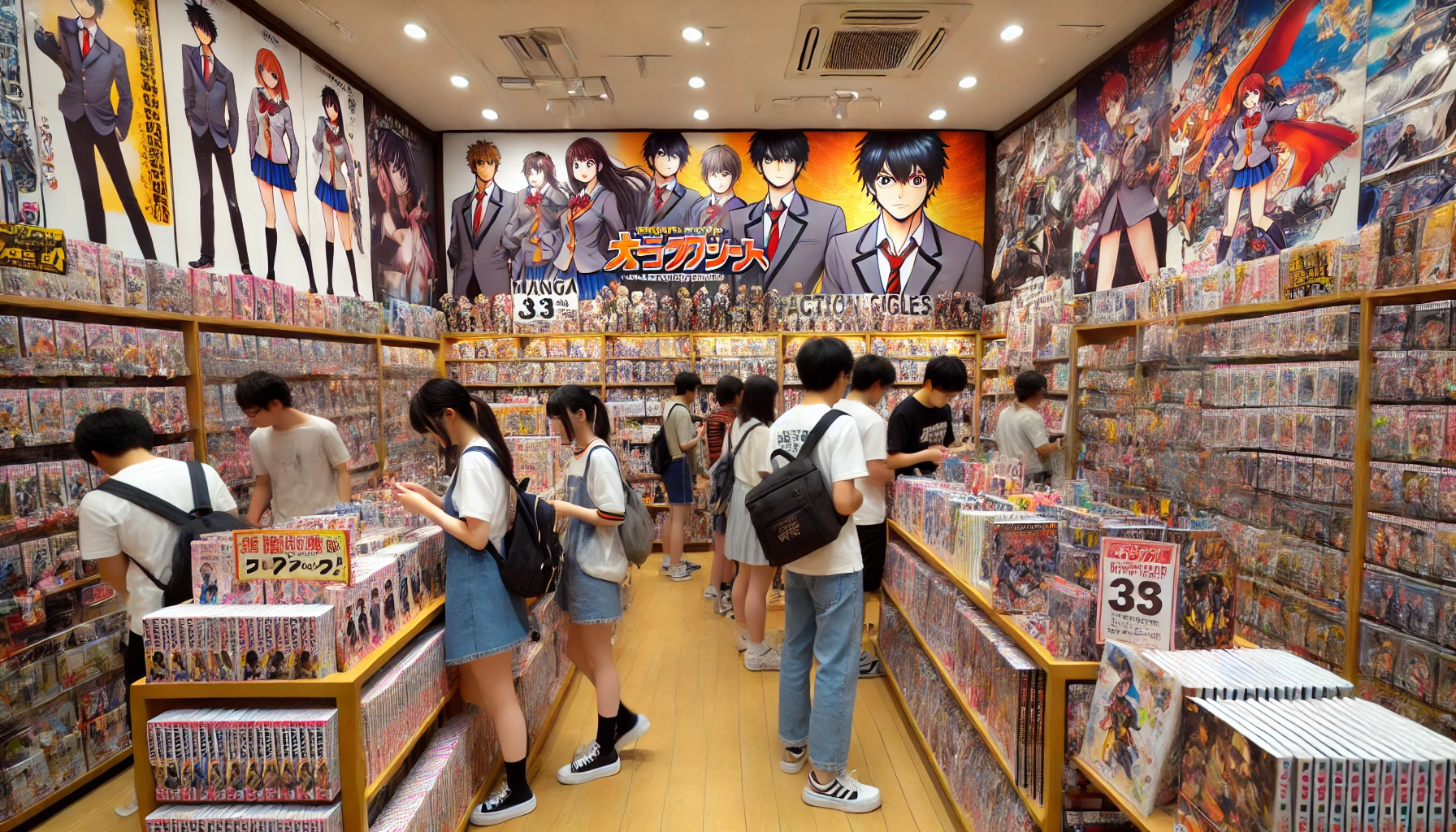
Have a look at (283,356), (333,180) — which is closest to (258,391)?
(283,356)

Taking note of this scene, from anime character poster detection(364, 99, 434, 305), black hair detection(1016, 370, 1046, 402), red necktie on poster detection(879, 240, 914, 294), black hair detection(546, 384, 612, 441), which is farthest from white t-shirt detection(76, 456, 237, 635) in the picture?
red necktie on poster detection(879, 240, 914, 294)

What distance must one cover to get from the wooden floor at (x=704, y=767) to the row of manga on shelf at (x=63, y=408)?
1.60m

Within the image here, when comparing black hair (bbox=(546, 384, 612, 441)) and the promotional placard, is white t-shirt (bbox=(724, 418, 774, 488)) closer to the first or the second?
black hair (bbox=(546, 384, 612, 441))

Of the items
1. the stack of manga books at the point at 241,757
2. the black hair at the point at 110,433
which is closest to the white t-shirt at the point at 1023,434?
the stack of manga books at the point at 241,757

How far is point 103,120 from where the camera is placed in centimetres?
357

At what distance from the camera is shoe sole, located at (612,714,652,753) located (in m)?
3.14

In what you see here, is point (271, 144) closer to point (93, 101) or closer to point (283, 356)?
point (93, 101)

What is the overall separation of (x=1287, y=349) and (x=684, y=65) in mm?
4773

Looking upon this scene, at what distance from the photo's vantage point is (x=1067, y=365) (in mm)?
5195

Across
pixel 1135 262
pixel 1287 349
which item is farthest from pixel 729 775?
pixel 1135 262

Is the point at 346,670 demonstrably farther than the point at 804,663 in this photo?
No

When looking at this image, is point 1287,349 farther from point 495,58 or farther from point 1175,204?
point 495,58

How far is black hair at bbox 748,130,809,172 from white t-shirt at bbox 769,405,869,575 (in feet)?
17.4

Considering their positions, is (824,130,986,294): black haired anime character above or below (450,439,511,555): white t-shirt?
above
